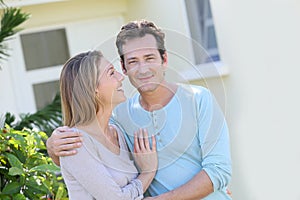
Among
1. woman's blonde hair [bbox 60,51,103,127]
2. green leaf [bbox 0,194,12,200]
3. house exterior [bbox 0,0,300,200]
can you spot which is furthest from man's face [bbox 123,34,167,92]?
house exterior [bbox 0,0,300,200]

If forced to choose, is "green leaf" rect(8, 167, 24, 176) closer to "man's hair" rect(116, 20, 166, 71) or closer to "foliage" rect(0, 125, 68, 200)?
"foliage" rect(0, 125, 68, 200)

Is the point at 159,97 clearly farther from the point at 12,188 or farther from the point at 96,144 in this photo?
the point at 12,188

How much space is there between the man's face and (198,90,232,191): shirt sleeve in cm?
21

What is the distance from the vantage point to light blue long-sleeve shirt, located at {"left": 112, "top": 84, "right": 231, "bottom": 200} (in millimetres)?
2951

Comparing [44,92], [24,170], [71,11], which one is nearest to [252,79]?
[71,11]

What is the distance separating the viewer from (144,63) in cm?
289

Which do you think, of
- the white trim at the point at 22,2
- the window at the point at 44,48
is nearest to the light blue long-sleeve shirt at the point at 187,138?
the white trim at the point at 22,2

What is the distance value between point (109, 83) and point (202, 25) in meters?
4.96

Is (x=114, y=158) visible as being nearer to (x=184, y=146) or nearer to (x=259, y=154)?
(x=184, y=146)

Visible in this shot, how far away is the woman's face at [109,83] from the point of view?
290 cm

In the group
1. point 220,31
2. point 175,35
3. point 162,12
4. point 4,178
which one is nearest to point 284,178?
point 220,31

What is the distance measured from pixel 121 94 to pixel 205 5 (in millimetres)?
4999

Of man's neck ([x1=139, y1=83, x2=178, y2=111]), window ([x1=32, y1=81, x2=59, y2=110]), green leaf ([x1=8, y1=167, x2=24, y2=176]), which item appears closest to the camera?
→ man's neck ([x1=139, y1=83, x2=178, y2=111])

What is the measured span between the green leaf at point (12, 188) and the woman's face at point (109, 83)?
1389 mm
